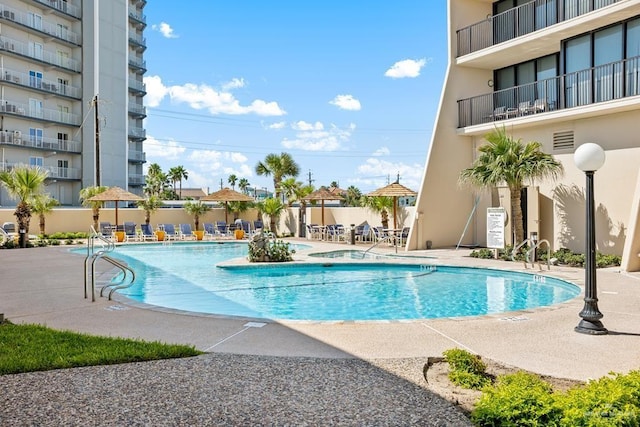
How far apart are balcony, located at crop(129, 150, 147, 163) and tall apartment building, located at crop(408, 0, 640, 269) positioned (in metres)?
40.5

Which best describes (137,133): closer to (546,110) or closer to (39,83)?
(39,83)

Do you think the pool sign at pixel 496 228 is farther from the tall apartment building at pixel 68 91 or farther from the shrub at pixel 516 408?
the tall apartment building at pixel 68 91

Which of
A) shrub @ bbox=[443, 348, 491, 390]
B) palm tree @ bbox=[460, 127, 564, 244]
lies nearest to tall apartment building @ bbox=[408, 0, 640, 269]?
palm tree @ bbox=[460, 127, 564, 244]

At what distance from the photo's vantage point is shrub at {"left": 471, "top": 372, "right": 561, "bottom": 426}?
12.5 ft

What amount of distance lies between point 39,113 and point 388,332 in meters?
44.1

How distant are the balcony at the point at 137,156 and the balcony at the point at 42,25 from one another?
1159 centimetres

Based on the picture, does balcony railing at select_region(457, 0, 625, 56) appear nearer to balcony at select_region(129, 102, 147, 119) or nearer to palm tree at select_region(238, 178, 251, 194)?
balcony at select_region(129, 102, 147, 119)

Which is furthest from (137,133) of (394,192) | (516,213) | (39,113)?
(516,213)

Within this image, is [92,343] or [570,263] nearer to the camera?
[92,343]

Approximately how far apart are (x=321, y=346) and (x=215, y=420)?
2528 mm

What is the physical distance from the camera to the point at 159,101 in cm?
5747

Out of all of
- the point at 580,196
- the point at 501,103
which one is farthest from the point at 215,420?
the point at 501,103

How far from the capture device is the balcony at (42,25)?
39750 millimetres

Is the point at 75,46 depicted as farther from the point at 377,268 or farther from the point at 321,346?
the point at 321,346
